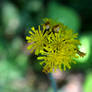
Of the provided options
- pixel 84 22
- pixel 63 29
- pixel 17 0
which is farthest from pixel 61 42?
pixel 17 0

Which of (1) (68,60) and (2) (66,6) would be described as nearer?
(1) (68,60)

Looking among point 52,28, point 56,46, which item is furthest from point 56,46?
point 52,28

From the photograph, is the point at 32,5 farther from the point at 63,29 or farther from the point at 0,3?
the point at 63,29

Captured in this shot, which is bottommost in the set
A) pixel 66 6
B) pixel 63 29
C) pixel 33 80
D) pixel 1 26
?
pixel 33 80

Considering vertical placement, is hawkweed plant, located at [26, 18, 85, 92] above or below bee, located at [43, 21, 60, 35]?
below

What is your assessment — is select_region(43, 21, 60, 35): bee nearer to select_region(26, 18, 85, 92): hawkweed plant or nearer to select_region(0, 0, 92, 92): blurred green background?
select_region(26, 18, 85, 92): hawkweed plant

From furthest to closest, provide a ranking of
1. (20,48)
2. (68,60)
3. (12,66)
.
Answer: (20,48)
(12,66)
(68,60)

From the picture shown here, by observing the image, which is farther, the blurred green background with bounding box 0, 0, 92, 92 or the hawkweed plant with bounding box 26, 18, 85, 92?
the blurred green background with bounding box 0, 0, 92, 92

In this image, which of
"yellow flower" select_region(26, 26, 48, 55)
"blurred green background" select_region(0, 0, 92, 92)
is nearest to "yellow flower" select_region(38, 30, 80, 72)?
"yellow flower" select_region(26, 26, 48, 55)

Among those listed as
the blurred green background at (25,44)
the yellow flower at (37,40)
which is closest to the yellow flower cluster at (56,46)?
the yellow flower at (37,40)
